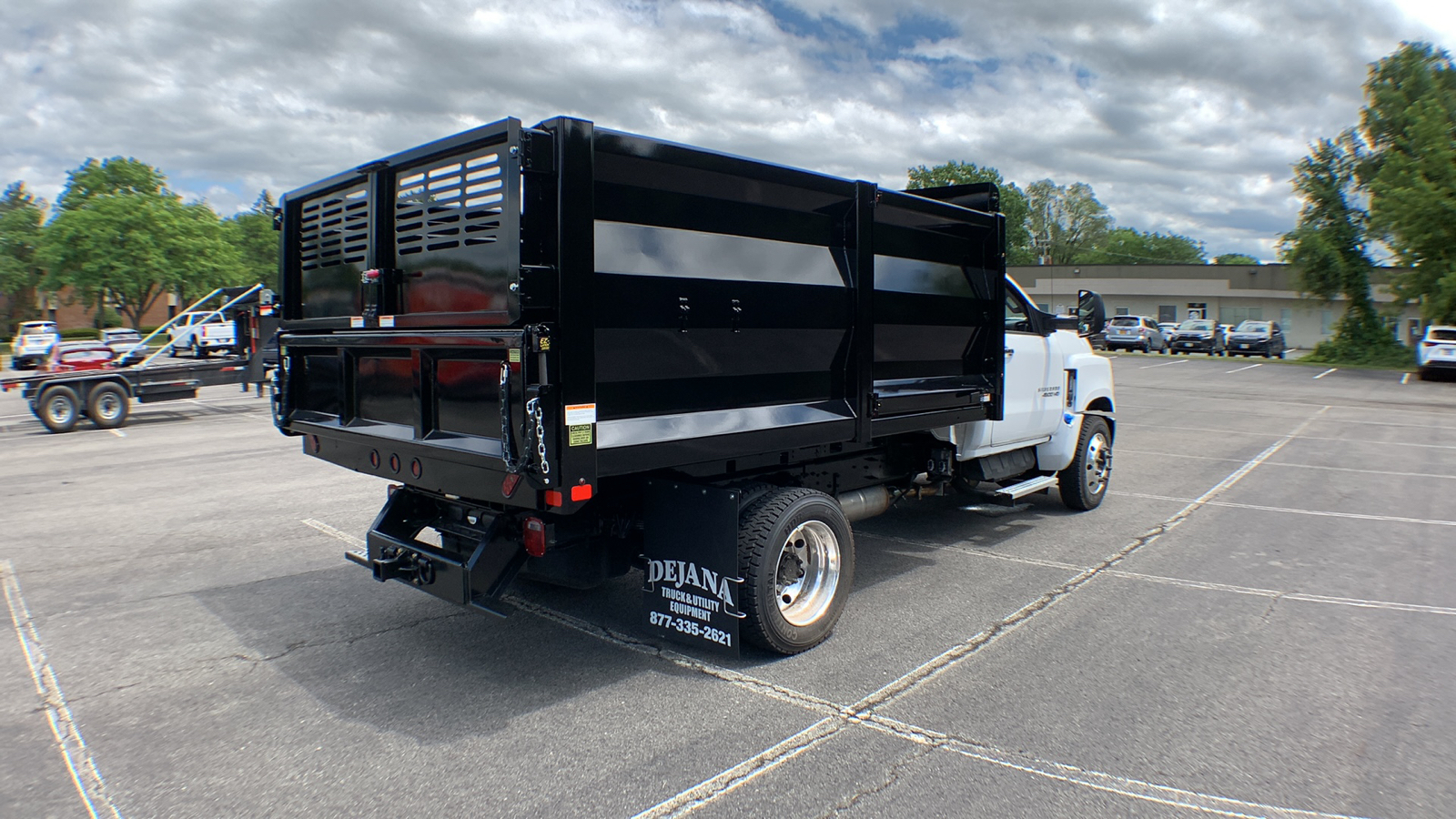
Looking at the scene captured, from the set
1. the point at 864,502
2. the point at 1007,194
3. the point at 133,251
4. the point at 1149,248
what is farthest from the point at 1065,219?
the point at 864,502

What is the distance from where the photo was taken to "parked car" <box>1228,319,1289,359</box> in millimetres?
41125

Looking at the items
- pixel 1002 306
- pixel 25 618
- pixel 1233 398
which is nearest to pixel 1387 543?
pixel 1002 306

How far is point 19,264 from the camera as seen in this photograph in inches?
2514

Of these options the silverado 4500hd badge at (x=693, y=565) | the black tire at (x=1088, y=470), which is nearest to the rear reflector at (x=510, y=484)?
the silverado 4500hd badge at (x=693, y=565)

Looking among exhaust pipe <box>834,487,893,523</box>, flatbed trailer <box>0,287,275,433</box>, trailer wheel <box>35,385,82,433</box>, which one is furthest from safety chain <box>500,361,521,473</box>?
trailer wheel <box>35,385,82,433</box>

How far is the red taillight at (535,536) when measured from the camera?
3932 mm

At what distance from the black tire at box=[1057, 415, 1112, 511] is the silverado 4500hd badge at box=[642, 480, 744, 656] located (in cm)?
480

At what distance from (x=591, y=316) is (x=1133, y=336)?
44.1 meters

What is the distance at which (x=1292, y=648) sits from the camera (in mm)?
4777

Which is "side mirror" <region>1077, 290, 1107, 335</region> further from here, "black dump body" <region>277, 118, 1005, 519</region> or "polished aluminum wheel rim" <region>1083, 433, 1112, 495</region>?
"black dump body" <region>277, 118, 1005, 519</region>

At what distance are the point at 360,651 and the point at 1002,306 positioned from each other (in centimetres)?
470

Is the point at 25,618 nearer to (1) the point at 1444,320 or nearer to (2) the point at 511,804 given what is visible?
(2) the point at 511,804

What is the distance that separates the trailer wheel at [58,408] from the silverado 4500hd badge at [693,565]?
14680 millimetres

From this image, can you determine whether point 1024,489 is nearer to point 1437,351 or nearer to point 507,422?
point 507,422
